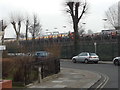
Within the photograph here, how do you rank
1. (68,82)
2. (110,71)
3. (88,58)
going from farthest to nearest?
(88,58), (110,71), (68,82)

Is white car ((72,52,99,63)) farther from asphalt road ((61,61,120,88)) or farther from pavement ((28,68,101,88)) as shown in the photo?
pavement ((28,68,101,88))

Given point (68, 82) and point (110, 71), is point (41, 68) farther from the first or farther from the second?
point (110, 71)

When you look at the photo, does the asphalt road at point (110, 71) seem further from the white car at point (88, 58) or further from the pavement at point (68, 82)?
the white car at point (88, 58)

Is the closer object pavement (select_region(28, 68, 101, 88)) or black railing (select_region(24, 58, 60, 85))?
pavement (select_region(28, 68, 101, 88))

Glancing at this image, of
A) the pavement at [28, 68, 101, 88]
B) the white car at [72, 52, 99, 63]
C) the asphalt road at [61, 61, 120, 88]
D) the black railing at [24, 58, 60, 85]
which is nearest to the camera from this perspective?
the pavement at [28, 68, 101, 88]

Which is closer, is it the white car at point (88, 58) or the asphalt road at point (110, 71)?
the asphalt road at point (110, 71)

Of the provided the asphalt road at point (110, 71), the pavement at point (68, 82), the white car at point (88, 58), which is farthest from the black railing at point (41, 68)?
the white car at point (88, 58)

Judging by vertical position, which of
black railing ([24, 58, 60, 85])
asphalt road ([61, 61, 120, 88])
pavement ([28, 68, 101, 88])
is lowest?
asphalt road ([61, 61, 120, 88])

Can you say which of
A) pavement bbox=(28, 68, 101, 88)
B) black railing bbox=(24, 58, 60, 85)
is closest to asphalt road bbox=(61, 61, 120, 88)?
pavement bbox=(28, 68, 101, 88)

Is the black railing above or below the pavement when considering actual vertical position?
above

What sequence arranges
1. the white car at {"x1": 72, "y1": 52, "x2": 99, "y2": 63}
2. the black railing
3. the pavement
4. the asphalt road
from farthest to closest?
the white car at {"x1": 72, "y1": 52, "x2": 99, "y2": 63} < the asphalt road < the black railing < the pavement

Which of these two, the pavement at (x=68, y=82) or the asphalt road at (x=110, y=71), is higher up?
the pavement at (x=68, y=82)

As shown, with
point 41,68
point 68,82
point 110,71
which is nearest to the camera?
point 68,82

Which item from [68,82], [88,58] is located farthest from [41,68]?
[88,58]
